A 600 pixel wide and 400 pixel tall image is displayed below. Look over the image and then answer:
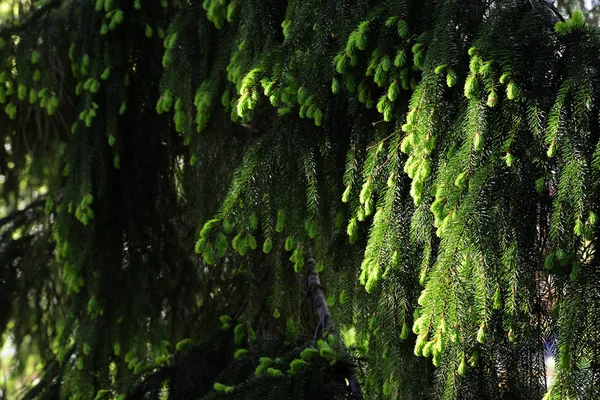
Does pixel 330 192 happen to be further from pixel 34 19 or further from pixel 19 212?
pixel 19 212

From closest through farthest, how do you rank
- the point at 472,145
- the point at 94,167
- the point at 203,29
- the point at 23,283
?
the point at 472,145 → the point at 203,29 → the point at 94,167 → the point at 23,283

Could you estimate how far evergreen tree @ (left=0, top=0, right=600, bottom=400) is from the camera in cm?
180

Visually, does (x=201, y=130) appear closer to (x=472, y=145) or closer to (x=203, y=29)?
(x=203, y=29)

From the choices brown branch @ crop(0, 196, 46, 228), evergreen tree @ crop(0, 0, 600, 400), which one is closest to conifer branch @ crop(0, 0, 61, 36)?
evergreen tree @ crop(0, 0, 600, 400)

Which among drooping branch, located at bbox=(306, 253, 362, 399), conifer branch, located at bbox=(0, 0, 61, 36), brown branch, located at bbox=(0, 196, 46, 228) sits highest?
conifer branch, located at bbox=(0, 0, 61, 36)

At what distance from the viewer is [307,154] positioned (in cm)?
228

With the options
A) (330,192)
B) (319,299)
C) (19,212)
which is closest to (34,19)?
(19,212)

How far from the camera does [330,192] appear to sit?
2.36 m

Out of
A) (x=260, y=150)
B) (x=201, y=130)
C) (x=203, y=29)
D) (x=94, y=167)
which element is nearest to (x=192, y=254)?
(x=94, y=167)

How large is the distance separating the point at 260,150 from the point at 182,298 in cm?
159

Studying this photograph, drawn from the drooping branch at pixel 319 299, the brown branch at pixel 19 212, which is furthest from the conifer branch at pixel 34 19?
the drooping branch at pixel 319 299

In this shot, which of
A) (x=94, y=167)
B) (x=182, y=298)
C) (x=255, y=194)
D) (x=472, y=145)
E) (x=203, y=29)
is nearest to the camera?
(x=472, y=145)

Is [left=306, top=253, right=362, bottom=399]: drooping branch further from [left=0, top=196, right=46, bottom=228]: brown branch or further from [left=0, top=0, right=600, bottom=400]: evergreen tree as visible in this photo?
[left=0, top=196, right=46, bottom=228]: brown branch

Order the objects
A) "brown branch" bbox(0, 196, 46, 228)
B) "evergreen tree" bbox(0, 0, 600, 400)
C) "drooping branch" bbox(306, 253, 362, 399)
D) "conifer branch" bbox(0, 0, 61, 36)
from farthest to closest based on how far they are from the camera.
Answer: "brown branch" bbox(0, 196, 46, 228)
"conifer branch" bbox(0, 0, 61, 36)
"drooping branch" bbox(306, 253, 362, 399)
"evergreen tree" bbox(0, 0, 600, 400)
